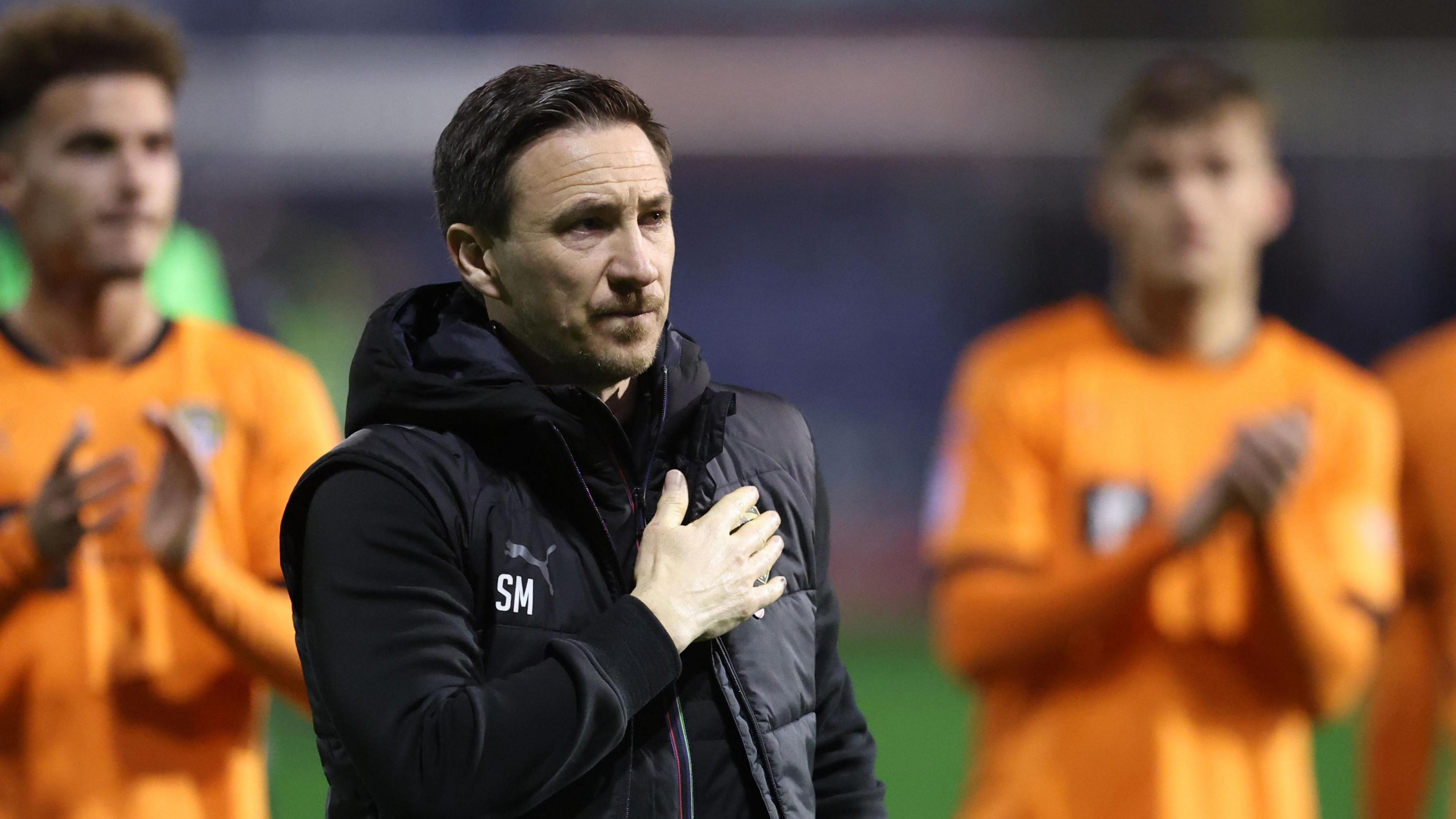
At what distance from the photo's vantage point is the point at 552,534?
1.91 metres

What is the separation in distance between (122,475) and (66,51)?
85 cm

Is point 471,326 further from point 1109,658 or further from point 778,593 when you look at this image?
point 1109,658

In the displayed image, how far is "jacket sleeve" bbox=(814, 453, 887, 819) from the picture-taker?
2.18 meters

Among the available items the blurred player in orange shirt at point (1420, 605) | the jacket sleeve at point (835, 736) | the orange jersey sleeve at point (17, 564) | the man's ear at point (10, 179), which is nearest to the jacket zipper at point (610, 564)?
the jacket sleeve at point (835, 736)

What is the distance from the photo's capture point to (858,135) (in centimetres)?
1534

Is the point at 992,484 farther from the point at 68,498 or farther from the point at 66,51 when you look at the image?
the point at 66,51

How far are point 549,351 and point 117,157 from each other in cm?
148

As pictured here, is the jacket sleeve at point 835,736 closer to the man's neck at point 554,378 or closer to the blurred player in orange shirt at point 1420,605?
the man's neck at point 554,378

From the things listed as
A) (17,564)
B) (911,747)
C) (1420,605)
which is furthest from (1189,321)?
(911,747)

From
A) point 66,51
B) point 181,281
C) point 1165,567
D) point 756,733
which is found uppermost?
point 66,51

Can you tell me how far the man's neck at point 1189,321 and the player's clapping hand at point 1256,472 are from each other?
18.8 inches

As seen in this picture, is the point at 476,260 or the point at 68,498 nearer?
the point at 476,260

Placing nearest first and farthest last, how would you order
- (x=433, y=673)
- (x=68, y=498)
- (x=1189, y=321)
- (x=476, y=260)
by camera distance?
(x=433, y=673)
(x=476, y=260)
(x=68, y=498)
(x=1189, y=321)

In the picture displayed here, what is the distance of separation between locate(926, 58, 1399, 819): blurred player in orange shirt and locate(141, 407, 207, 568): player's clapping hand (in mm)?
1474
